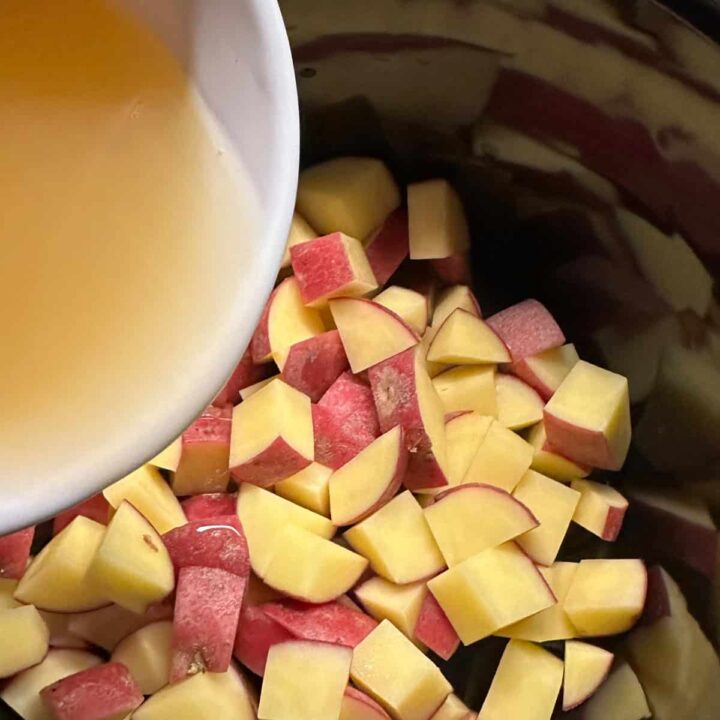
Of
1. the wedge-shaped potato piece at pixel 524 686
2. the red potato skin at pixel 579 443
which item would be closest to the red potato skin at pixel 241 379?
the red potato skin at pixel 579 443

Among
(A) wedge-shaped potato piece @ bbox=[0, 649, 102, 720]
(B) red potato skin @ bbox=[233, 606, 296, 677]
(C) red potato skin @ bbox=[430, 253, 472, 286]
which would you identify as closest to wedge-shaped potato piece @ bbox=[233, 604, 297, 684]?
(B) red potato skin @ bbox=[233, 606, 296, 677]

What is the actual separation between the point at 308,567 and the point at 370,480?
0.15 meters

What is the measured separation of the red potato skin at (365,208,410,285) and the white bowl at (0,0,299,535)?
609 millimetres

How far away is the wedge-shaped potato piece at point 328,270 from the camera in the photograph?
1.45m

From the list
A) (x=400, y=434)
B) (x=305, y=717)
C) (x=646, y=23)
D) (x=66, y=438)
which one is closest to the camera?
(x=66, y=438)

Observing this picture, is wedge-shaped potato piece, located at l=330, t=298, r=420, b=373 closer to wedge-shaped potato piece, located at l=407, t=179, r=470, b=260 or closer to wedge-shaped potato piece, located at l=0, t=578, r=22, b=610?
wedge-shaped potato piece, located at l=407, t=179, r=470, b=260

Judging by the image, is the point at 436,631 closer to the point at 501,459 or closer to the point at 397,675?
the point at 397,675

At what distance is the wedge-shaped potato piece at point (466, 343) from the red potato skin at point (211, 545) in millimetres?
388

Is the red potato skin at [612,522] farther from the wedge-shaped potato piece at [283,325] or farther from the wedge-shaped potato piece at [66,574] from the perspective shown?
the wedge-shaped potato piece at [66,574]

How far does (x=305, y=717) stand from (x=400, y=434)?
1.28 feet

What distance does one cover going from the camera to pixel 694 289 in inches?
52.7

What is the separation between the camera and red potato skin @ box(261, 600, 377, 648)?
1.35 meters

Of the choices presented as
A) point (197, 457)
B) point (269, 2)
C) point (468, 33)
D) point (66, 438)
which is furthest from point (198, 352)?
point (468, 33)

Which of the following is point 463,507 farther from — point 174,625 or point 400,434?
point 174,625
